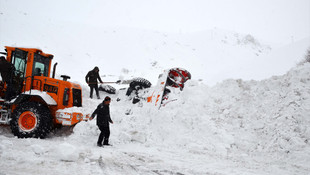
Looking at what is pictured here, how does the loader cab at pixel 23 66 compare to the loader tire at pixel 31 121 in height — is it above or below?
above

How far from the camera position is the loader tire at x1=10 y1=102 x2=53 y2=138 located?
Result: 19.0ft

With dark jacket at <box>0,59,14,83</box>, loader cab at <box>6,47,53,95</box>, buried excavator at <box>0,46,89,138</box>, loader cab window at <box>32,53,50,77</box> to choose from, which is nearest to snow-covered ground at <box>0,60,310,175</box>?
buried excavator at <box>0,46,89,138</box>

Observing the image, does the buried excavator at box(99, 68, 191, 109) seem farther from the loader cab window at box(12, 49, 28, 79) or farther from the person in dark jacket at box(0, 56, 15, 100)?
the person in dark jacket at box(0, 56, 15, 100)

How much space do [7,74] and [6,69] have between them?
0.49 feet

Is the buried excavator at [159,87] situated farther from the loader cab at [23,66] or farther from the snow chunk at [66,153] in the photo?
the snow chunk at [66,153]

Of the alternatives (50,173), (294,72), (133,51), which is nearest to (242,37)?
(133,51)

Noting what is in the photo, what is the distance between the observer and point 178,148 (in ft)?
19.1

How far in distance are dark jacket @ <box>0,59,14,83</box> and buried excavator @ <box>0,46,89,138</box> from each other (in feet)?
0.12

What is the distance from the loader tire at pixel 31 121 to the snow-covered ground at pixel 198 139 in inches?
10.7

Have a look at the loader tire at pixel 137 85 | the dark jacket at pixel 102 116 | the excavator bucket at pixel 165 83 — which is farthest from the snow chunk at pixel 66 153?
the loader tire at pixel 137 85

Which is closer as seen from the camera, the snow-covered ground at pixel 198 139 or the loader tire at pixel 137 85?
the snow-covered ground at pixel 198 139

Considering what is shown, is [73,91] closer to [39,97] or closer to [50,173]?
[39,97]

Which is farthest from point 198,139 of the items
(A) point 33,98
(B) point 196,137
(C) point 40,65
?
(C) point 40,65

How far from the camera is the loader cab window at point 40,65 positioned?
676cm
